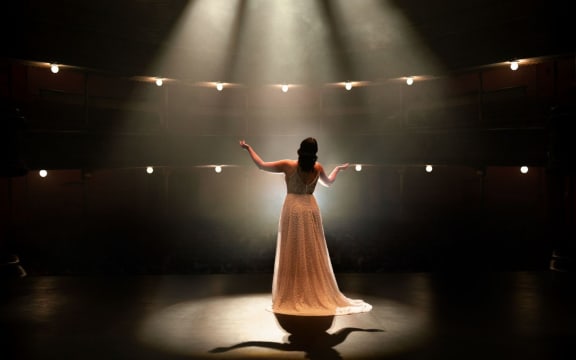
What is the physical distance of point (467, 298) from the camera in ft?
24.4

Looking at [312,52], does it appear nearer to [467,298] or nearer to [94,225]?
[94,225]

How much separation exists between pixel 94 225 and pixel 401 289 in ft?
31.1

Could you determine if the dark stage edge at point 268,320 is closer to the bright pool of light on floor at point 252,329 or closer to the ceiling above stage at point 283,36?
the bright pool of light on floor at point 252,329

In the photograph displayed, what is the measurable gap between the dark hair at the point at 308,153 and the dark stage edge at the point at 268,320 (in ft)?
6.00

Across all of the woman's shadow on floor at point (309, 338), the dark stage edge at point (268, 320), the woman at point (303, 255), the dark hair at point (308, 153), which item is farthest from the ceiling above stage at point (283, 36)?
the woman's shadow on floor at point (309, 338)

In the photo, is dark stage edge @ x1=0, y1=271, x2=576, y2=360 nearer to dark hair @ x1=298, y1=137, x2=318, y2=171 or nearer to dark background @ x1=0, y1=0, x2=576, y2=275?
dark background @ x1=0, y1=0, x2=576, y2=275

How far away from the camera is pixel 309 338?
5441 mm

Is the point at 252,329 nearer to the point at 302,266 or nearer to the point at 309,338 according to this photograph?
the point at 309,338

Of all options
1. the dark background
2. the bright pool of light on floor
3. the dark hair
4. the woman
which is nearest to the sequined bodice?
the woman

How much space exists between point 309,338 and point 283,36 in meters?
9.90

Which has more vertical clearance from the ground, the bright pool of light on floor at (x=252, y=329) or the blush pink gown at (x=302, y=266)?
the blush pink gown at (x=302, y=266)

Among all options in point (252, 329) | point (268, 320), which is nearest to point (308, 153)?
point (268, 320)

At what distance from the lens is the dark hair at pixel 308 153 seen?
22.0ft

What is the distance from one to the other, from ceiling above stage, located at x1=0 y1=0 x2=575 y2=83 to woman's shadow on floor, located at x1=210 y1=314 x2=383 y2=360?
24.0 ft
